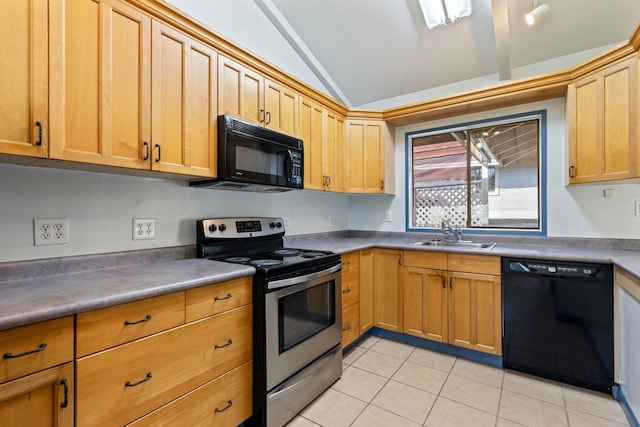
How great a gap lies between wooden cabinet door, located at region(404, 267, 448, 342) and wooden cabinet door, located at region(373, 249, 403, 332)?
7cm

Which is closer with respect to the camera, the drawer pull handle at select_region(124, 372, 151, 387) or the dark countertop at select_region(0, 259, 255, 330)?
the dark countertop at select_region(0, 259, 255, 330)

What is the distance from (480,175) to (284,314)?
2.50 m

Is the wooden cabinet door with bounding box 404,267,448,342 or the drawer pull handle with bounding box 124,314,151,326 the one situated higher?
the drawer pull handle with bounding box 124,314,151,326

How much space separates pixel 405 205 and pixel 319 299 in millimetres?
1809

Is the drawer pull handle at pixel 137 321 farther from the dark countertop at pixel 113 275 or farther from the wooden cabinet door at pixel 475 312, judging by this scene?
the wooden cabinet door at pixel 475 312

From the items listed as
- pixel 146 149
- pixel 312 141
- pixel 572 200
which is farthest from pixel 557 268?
pixel 146 149

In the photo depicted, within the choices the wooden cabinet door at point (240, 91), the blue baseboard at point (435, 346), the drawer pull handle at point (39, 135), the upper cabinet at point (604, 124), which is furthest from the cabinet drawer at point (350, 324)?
the drawer pull handle at point (39, 135)

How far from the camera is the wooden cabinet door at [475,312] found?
7.68 feet

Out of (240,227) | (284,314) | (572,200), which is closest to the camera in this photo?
(284,314)

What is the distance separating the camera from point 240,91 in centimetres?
196

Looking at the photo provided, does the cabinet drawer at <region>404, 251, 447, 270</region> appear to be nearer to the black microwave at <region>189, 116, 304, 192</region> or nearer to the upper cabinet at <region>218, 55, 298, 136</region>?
the black microwave at <region>189, 116, 304, 192</region>

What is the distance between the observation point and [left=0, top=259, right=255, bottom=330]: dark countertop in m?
0.95

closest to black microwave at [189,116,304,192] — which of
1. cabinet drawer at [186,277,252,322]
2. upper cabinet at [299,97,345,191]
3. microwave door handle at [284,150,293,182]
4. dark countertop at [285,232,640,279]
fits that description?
microwave door handle at [284,150,293,182]

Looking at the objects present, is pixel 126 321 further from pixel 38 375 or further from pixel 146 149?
pixel 146 149
